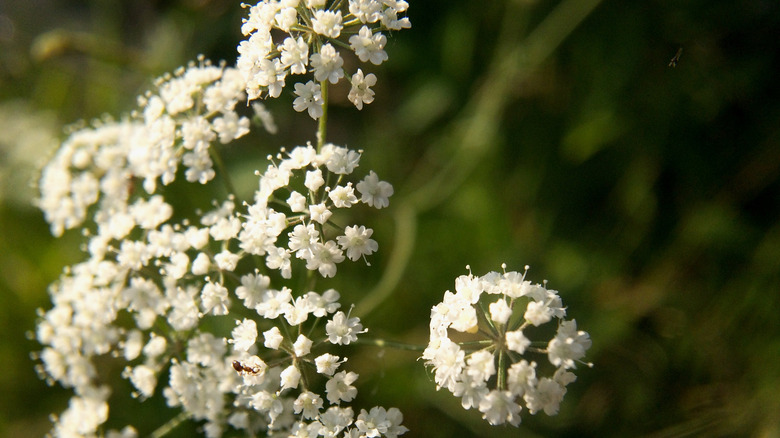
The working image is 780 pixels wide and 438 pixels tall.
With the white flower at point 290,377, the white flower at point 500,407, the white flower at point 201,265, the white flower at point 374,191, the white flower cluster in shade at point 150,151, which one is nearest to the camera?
the white flower at point 500,407

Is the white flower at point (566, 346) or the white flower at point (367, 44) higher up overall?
the white flower at point (367, 44)

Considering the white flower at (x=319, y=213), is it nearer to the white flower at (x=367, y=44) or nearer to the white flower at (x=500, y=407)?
the white flower at (x=367, y=44)

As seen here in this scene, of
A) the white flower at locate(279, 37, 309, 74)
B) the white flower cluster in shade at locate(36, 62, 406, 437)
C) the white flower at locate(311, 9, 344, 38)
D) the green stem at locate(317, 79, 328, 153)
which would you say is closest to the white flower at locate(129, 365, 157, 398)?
→ the white flower cluster in shade at locate(36, 62, 406, 437)

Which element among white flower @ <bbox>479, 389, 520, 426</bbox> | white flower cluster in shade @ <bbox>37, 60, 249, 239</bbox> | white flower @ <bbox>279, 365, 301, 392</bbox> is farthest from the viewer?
white flower cluster in shade @ <bbox>37, 60, 249, 239</bbox>

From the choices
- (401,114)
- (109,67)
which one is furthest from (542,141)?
(109,67)

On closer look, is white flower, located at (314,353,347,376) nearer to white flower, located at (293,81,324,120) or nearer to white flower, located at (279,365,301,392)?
white flower, located at (279,365,301,392)

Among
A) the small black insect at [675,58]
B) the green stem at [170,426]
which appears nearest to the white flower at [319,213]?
the green stem at [170,426]

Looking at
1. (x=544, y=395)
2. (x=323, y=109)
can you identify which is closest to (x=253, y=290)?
(x=323, y=109)
